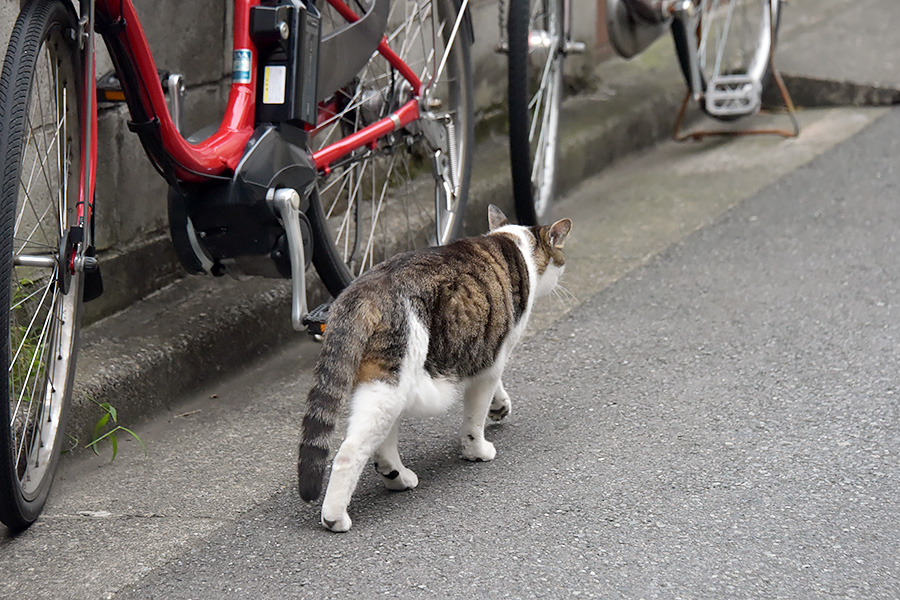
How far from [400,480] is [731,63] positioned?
424 cm

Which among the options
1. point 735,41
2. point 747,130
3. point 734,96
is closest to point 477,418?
point 734,96

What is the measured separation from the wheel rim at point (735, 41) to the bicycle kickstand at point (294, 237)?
305 centimetres

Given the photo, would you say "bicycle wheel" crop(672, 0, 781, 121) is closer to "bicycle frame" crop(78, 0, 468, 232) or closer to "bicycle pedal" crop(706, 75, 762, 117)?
"bicycle pedal" crop(706, 75, 762, 117)

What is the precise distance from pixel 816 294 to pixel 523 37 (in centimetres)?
130

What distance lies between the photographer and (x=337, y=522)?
7.51 feet

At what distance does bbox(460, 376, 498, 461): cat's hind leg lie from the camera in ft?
8.48

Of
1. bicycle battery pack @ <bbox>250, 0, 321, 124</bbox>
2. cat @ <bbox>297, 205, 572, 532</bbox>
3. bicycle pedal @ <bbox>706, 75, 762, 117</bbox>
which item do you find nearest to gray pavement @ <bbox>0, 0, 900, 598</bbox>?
cat @ <bbox>297, 205, 572, 532</bbox>

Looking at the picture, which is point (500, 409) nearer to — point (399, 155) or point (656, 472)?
point (656, 472)

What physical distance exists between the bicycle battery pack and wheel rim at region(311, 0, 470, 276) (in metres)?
0.32

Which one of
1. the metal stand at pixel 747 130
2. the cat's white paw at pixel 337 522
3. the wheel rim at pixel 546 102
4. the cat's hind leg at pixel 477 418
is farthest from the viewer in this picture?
the metal stand at pixel 747 130

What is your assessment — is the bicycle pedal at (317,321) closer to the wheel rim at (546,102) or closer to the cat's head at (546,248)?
the cat's head at (546,248)

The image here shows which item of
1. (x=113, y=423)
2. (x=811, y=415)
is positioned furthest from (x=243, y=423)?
(x=811, y=415)

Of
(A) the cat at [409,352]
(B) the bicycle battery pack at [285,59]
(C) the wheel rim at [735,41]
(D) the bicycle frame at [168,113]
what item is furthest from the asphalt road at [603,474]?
(C) the wheel rim at [735,41]

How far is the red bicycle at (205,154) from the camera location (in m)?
2.29
